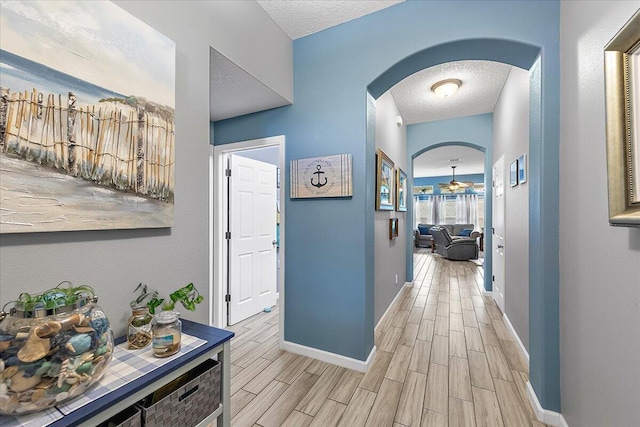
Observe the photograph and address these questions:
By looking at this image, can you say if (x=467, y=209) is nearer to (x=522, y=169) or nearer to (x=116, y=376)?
(x=522, y=169)

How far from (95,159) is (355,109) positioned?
1762mm

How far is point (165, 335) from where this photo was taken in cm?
103

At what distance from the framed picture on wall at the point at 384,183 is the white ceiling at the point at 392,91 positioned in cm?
105

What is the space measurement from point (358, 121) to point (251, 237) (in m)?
2.00

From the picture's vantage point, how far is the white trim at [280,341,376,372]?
2195 millimetres

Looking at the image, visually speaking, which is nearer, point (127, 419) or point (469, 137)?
point (127, 419)

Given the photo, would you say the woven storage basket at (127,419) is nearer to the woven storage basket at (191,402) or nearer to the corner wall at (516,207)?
the woven storage basket at (191,402)

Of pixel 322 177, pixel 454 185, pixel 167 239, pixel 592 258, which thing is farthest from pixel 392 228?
pixel 454 185

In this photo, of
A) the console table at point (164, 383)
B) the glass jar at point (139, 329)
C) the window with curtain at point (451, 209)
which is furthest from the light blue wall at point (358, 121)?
the window with curtain at point (451, 209)

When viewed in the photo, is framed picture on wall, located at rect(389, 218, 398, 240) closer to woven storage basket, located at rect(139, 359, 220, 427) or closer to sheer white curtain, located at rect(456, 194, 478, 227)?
woven storage basket, located at rect(139, 359, 220, 427)

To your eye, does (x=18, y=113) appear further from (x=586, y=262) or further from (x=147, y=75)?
(x=586, y=262)

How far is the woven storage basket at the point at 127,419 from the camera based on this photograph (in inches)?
34.0

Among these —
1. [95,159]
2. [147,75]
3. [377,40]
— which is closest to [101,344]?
[95,159]

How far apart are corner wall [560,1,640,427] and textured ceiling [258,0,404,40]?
4.18 feet
